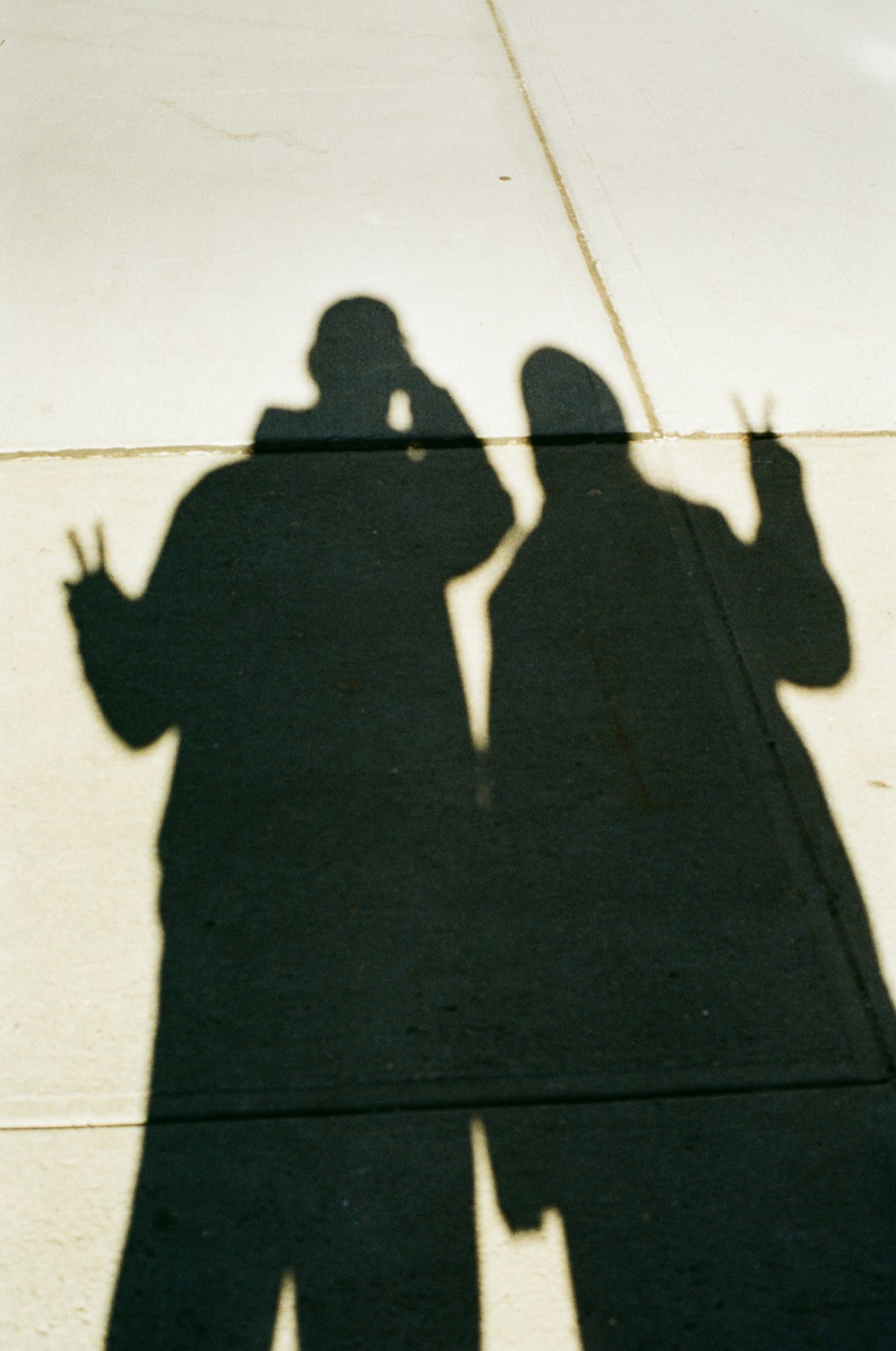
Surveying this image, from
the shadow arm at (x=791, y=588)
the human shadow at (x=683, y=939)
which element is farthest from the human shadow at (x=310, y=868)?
the shadow arm at (x=791, y=588)

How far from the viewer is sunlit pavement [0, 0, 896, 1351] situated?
86.0 inches

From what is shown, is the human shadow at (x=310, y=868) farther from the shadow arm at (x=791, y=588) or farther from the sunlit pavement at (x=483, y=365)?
the shadow arm at (x=791, y=588)

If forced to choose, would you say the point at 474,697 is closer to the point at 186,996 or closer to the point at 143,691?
the point at 143,691

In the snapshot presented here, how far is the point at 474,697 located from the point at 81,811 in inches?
43.9

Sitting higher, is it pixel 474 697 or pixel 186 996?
pixel 474 697

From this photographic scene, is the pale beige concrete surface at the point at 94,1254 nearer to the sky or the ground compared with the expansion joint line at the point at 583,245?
nearer to the ground

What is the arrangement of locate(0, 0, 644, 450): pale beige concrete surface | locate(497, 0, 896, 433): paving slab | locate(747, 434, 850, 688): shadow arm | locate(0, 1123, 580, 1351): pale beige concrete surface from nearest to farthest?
locate(0, 1123, 580, 1351): pale beige concrete surface, locate(747, 434, 850, 688): shadow arm, locate(0, 0, 644, 450): pale beige concrete surface, locate(497, 0, 896, 433): paving slab

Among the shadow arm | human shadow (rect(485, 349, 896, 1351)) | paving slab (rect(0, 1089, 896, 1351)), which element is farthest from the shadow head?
A: paving slab (rect(0, 1089, 896, 1351))

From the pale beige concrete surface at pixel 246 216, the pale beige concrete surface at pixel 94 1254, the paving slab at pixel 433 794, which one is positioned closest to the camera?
the pale beige concrete surface at pixel 94 1254

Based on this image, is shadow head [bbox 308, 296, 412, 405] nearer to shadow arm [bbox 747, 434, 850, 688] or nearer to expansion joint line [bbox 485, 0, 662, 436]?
expansion joint line [bbox 485, 0, 662, 436]

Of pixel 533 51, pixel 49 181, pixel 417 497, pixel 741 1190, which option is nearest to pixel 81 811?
pixel 417 497

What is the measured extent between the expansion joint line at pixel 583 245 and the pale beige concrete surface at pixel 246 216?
0.16ft

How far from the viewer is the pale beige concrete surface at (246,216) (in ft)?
13.5

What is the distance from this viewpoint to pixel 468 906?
266cm
